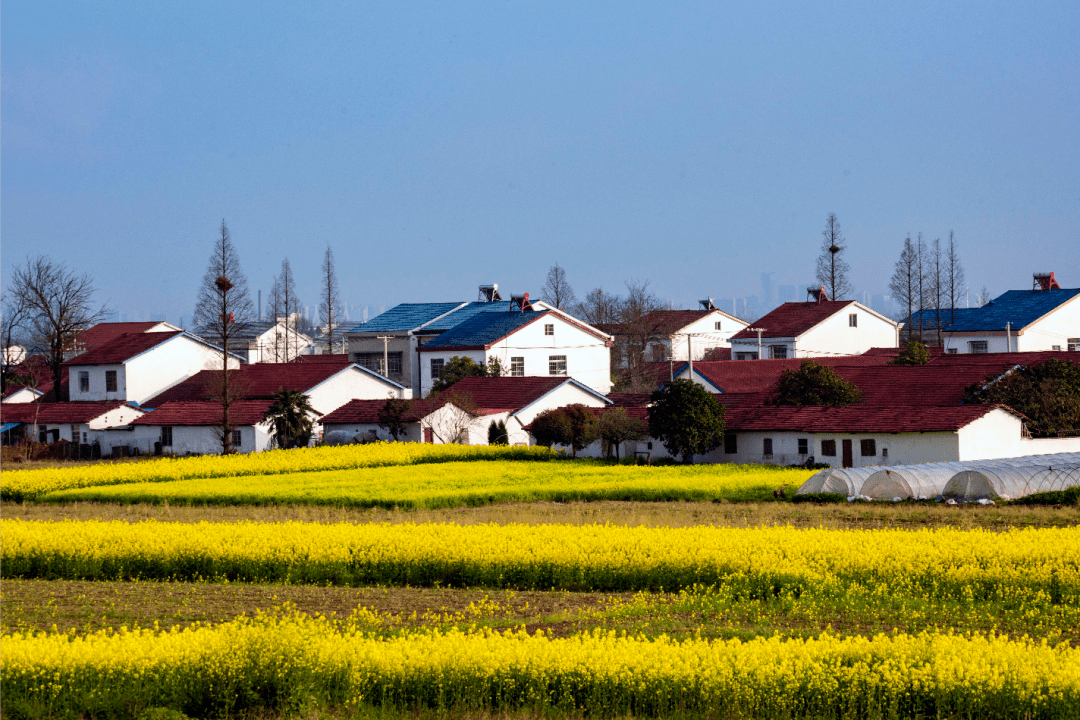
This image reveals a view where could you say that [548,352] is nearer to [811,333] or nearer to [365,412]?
[811,333]

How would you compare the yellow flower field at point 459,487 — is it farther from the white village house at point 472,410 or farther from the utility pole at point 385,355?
the utility pole at point 385,355

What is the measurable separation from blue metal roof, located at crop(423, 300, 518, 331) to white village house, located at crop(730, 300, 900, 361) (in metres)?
14.7

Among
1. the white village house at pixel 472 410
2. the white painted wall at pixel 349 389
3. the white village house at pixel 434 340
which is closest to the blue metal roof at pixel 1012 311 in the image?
the white village house at pixel 434 340

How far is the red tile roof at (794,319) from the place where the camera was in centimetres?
6525

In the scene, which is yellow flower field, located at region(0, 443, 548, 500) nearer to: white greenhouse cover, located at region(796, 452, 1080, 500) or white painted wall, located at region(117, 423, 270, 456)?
white painted wall, located at region(117, 423, 270, 456)

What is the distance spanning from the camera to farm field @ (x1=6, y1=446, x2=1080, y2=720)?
998 cm

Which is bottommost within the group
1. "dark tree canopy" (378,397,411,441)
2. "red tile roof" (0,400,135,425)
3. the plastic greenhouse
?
the plastic greenhouse

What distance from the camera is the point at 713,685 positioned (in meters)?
9.98

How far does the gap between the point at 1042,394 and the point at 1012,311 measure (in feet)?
100.0

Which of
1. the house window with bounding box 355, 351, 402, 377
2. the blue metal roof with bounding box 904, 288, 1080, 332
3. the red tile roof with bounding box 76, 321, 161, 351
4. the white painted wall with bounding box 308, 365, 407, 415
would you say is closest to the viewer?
the white painted wall with bounding box 308, 365, 407, 415

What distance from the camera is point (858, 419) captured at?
3541cm

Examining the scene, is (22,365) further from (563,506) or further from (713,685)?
(713,685)

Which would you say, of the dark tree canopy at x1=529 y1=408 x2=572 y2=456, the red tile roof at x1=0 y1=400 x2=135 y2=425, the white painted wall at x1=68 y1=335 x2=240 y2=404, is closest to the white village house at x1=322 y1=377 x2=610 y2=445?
the dark tree canopy at x1=529 y1=408 x2=572 y2=456

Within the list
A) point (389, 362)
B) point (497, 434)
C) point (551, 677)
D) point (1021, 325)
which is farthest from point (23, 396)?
point (551, 677)
